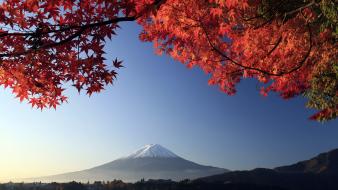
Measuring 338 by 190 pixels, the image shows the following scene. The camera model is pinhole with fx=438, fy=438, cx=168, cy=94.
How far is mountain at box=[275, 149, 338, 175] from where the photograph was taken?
123 m

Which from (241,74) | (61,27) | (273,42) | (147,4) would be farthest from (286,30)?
(61,27)

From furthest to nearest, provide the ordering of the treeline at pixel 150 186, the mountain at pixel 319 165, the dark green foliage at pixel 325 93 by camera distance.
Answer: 1. the mountain at pixel 319 165
2. the treeline at pixel 150 186
3. the dark green foliage at pixel 325 93

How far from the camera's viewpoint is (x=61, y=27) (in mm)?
7266

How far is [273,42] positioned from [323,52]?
190 centimetres

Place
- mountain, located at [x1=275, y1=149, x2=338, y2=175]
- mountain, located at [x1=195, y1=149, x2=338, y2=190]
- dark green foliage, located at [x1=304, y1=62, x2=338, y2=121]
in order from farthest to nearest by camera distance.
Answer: mountain, located at [x1=275, y1=149, x2=338, y2=175] < mountain, located at [x1=195, y1=149, x2=338, y2=190] < dark green foliage, located at [x1=304, y1=62, x2=338, y2=121]

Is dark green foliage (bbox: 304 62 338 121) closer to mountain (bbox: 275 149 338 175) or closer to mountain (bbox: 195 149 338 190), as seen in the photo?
mountain (bbox: 195 149 338 190)

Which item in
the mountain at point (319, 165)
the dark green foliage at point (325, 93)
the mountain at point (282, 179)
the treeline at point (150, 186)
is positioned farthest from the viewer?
the mountain at point (319, 165)

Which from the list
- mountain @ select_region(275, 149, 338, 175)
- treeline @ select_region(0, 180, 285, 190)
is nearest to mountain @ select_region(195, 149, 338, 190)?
mountain @ select_region(275, 149, 338, 175)

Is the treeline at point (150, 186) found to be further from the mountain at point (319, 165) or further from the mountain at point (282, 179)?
the mountain at point (319, 165)

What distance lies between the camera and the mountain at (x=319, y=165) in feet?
404

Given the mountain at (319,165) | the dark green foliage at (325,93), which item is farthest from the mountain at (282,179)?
the dark green foliage at (325,93)

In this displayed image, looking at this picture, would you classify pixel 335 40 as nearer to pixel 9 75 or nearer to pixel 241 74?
pixel 241 74

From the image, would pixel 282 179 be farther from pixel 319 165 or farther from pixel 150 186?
pixel 150 186

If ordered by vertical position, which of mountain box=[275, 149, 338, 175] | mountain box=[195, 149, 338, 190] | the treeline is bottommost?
the treeline
